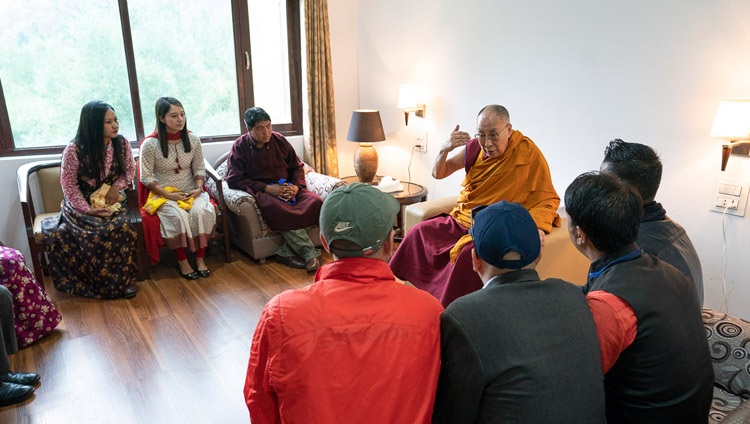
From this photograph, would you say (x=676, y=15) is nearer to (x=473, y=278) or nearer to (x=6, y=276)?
(x=473, y=278)

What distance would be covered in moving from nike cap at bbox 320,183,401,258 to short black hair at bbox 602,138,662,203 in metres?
0.93

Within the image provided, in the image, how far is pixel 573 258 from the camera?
2443 mm

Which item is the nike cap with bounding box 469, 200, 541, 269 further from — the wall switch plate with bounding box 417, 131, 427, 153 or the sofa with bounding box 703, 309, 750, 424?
the wall switch plate with bounding box 417, 131, 427, 153

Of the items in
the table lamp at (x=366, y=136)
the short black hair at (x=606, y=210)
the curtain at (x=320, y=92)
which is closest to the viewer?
the short black hair at (x=606, y=210)

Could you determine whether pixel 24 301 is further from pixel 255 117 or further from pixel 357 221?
pixel 357 221

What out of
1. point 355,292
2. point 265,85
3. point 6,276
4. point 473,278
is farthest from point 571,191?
point 265,85

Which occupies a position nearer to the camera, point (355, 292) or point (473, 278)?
point (355, 292)

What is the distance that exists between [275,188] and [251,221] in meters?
0.29

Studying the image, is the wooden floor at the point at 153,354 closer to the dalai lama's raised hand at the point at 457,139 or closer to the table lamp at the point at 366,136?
the table lamp at the point at 366,136

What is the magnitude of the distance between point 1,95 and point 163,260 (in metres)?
1.54

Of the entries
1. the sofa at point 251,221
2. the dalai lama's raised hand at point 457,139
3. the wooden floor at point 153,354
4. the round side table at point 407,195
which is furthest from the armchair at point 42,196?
the dalai lama's raised hand at point 457,139

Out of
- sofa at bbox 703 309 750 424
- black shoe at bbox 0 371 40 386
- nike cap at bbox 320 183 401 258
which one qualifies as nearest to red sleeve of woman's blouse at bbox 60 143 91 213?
black shoe at bbox 0 371 40 386

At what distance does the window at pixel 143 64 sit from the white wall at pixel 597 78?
1082 millimetres

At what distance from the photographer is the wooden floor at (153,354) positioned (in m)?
2.00
